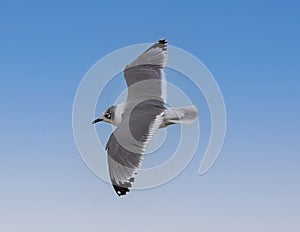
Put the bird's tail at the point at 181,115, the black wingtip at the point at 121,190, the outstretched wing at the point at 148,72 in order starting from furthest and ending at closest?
1. the outstretched wing at the point at 148,72
2. the bird's tail at the point at 181,115
3. the black wingtip at the point at 121,190

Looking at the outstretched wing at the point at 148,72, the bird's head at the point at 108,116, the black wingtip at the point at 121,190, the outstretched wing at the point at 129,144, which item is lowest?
the black wingtip at the point at 121,190

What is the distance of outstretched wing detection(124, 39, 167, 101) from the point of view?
585 cm

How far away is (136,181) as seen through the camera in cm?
442

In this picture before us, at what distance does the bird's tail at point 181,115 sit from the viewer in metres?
5.13

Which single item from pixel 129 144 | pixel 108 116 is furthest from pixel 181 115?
pixel 129 144

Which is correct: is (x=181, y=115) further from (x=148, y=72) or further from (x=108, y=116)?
(x=148, y=72)

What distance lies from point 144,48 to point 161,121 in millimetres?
1319

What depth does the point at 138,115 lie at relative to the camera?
497cm

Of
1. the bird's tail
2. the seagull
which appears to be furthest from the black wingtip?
the bird's tail

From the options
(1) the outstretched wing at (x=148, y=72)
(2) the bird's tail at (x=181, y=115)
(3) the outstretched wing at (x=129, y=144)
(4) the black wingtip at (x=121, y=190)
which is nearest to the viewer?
(4) the black wingtip at (x=121, y=190)

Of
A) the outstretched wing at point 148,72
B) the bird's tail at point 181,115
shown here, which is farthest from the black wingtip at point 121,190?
the outstretched wing at point 148,72

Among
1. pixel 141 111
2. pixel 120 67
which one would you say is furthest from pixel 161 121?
pixel 120 67

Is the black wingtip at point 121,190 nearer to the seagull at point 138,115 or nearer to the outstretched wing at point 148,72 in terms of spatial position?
the seagull at point 138,115

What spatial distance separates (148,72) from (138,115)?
109 centimetres
